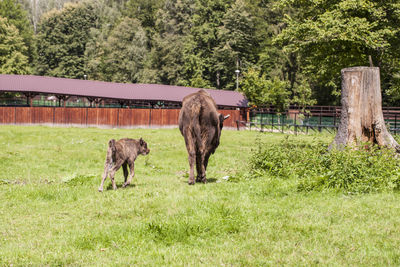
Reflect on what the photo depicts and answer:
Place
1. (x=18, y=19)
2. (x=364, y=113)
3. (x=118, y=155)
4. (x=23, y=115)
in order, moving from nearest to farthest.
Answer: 1. (x=118, y=155)
2. (x=364, y=113)
3. (x=23, y=115)
4. (x=18, y=19)

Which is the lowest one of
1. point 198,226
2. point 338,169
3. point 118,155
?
point 198,226

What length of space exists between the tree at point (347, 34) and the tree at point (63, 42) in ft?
213

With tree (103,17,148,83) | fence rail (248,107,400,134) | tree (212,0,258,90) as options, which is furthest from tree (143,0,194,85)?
fence rail (248,107,400,134)

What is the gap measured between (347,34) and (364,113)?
39.5 feet

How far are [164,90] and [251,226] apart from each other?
44.8 m

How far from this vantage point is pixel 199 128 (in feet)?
31.4

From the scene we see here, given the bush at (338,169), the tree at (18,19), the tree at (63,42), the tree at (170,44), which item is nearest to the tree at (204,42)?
the tree at (170,44)

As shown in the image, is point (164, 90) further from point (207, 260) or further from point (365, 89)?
point (207, 260)

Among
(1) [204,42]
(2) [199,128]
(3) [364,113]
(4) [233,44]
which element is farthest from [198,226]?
(1) [204,42]

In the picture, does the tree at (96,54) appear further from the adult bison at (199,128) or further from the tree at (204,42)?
the adult bison at (199,128)

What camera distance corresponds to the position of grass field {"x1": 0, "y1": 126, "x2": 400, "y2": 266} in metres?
4.79

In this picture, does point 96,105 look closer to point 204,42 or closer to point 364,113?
point 204,42

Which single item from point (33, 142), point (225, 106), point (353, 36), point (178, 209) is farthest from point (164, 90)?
point (178, 209)

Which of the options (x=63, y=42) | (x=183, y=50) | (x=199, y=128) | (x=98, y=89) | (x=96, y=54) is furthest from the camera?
(x=96, y=54)
